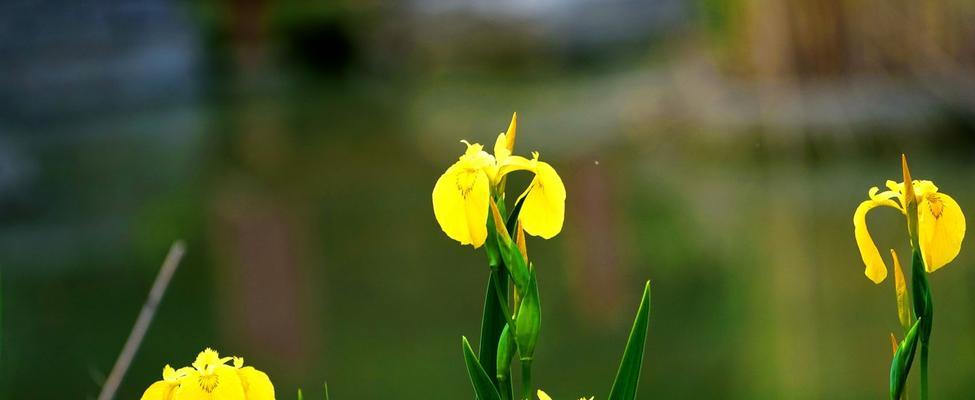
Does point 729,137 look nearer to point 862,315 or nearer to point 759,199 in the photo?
point 759,199

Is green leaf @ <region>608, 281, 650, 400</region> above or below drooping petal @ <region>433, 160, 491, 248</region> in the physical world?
below

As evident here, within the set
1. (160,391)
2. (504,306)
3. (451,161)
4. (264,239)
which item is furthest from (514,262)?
(451,161)

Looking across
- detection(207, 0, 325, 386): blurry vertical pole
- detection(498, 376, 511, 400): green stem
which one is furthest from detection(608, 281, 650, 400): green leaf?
detection(207, 0, 325, 386): blurry vertical pole

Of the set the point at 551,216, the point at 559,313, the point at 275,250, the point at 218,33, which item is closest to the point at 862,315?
the point at 559,313

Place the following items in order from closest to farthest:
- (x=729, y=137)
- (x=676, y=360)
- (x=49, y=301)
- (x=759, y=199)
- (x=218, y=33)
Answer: (x=676, y=360)
(x=49, y=301)
(x=759, y=199)
(x=729, y=137)
(x=218, y=33)

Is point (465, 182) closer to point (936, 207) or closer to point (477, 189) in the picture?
point (477, 189)

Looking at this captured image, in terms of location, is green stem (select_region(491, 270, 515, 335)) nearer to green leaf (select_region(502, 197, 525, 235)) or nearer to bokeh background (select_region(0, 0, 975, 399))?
green leaf (select_region(502, 197, 525, 235))

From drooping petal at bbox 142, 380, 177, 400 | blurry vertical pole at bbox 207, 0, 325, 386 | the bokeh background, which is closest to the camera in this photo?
drooping petal at bbox 142, 380, 177, 400
